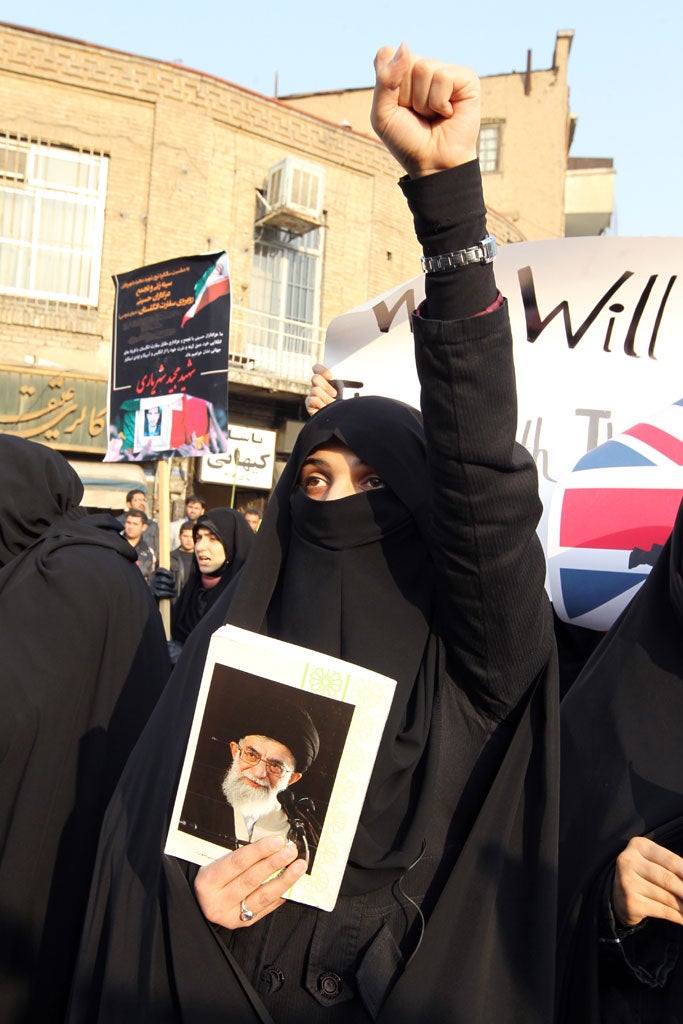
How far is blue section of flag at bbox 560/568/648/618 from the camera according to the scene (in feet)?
6.86

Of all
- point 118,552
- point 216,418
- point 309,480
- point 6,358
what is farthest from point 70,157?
point 309,480

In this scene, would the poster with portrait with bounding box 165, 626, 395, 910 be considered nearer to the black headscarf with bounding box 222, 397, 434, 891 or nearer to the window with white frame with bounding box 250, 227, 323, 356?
the black headscarf with bounding box 222, 397, 434, 891

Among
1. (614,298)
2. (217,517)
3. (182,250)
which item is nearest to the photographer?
(614,298)

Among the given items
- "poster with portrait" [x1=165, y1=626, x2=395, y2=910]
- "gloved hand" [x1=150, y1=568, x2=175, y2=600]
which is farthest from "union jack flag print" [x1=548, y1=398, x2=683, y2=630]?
"gloved hand" [x1=150, y1=568, x2=175, y2=600]

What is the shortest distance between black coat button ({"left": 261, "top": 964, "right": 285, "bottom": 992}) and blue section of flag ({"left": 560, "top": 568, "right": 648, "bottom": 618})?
1088 millimetres

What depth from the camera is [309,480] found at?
1.54m

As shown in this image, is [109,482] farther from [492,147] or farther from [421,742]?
[492,147]

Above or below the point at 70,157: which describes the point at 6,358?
below

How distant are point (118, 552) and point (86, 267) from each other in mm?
10622

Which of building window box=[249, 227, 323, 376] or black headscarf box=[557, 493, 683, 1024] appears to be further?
building window box=[249, 227, 323, 376]

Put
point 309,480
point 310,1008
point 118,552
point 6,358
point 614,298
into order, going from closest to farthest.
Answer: point 310,1008
point 309,480
point 118,552
point 614,298
point 6,358

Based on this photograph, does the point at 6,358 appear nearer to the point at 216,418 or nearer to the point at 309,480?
the point at 216,418

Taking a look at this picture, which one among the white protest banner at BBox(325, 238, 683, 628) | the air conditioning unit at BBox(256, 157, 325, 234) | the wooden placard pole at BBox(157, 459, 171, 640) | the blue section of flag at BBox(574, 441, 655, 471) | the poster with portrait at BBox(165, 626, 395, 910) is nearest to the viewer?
the poster with portrait at BBox(165, 626, 395, 910)

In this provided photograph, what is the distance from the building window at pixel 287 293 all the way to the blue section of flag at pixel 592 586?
1178cm
